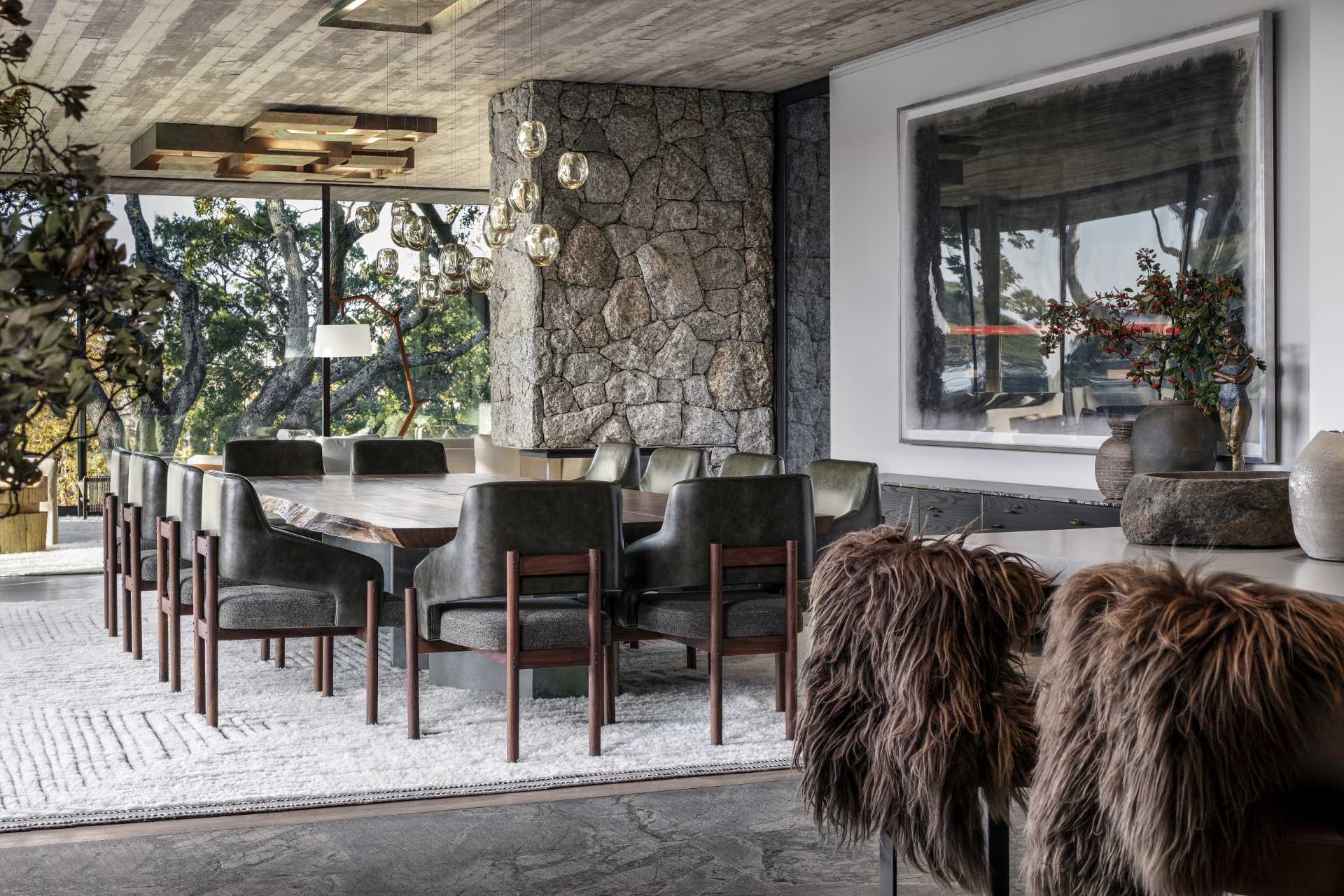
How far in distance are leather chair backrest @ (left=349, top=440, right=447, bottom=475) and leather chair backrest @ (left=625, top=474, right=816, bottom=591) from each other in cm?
308

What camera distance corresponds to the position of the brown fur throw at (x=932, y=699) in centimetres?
217

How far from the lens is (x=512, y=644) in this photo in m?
3.86

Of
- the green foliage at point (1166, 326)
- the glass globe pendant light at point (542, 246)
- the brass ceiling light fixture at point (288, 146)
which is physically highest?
the brass ceiling light fixture at point (288, 146)

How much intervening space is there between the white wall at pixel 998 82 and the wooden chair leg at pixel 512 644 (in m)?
2.89

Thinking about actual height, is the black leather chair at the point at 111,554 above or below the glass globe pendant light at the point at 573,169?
below

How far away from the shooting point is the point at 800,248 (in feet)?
28.5

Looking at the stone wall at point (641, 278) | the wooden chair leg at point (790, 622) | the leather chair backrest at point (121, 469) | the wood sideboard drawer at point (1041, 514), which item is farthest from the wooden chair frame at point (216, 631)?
the stone wall at point (641, 278)

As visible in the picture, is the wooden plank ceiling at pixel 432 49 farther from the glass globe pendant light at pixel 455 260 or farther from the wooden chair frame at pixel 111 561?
the wooden chair frame at pixel 111 561

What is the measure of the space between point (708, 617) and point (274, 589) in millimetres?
1385

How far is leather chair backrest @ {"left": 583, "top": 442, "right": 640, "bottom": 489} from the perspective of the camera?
21.5 ft

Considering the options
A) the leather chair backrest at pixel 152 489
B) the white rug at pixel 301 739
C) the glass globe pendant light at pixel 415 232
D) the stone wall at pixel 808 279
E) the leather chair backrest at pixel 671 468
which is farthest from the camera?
the stone wall at pixel 808 279

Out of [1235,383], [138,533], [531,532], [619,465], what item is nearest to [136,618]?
[138,533]

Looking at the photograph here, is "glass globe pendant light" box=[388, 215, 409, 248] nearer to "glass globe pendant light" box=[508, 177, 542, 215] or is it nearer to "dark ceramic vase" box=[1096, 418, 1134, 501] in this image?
"glass globe pendant light" box=[508, 177, 542, 215]

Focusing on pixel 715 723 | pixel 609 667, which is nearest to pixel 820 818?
pixel 715 723
